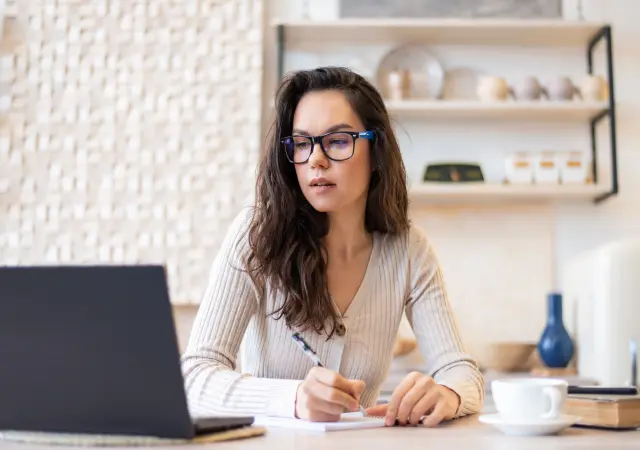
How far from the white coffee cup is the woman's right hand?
0.72ft

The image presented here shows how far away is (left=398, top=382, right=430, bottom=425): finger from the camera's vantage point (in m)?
1.28

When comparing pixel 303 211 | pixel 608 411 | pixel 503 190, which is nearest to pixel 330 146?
pixel 303 211

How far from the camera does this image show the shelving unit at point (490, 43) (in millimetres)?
3215

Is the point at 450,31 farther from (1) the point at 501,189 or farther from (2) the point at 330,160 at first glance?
(2) the point at 330,160

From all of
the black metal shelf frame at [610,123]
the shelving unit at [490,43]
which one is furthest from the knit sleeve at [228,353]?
the black metal shelf frame at [610,123]

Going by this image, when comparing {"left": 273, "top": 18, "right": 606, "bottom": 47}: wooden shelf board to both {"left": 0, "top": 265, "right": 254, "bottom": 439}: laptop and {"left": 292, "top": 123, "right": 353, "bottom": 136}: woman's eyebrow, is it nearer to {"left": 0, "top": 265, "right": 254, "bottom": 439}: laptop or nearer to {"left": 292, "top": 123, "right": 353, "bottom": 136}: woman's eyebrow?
{"left": 292, "top": 123, "right": 353, "bottom": 136}: woman's eyebrow

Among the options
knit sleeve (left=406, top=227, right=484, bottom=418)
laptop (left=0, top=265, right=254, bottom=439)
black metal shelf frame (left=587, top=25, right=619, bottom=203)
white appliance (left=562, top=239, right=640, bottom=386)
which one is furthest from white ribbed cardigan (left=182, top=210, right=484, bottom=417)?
black metal shelf frame (left=587, top=25, right=619, bottom=203)

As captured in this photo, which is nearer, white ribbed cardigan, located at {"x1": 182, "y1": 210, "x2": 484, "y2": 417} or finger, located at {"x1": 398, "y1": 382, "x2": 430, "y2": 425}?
finger, located at {"x1": 398, "y1": 382, "x2": 430, "y2": 425}

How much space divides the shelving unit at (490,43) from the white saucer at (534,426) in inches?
82.9

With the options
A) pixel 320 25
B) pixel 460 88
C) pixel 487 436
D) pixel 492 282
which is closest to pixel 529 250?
pixel 492 282

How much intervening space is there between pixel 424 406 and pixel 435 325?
0.49m

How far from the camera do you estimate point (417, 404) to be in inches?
51.1

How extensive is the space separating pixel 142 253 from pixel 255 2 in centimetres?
108

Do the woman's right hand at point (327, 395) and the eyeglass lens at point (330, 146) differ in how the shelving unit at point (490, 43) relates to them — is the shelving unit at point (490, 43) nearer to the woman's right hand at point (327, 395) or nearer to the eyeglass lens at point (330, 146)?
the eyeglass lens at point (330, 146)
